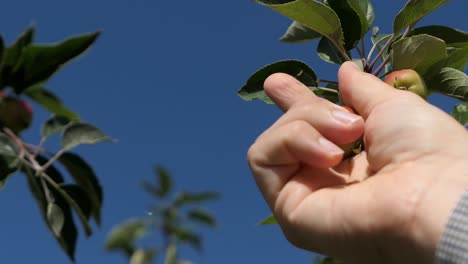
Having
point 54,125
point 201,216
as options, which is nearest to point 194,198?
point 201,216

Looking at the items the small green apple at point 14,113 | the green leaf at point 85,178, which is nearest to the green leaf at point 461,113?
the green leaf at point 85,178

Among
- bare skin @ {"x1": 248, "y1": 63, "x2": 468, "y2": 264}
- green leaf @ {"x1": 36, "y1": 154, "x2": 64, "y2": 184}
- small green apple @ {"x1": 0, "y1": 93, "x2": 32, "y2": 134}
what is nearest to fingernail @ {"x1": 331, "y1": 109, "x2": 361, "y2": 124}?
bare skin @ {"x1": 248, "y1": 63, "x2": 468, "y2": 264}

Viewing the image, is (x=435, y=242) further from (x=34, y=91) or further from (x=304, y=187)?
(x=34, y=91)

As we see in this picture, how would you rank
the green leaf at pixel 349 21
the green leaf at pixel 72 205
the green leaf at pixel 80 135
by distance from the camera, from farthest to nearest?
1. the green leaf at pixel 80 135
2. the green leaf at pixel 72 205
3. the green leaf at pixel 349 21

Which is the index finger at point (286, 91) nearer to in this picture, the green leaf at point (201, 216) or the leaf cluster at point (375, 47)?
the leaf cluster at point (375, 47)

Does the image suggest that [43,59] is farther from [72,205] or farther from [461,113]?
[461,113]

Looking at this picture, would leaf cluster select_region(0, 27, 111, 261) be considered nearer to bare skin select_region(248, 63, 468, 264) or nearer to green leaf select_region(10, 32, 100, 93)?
green leaf select_region(10, 32, 100, 93)

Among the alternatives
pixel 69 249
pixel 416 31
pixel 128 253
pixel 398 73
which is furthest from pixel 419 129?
pixel 128 253

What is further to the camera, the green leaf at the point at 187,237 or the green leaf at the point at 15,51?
the green leaf at the point at 187,237
